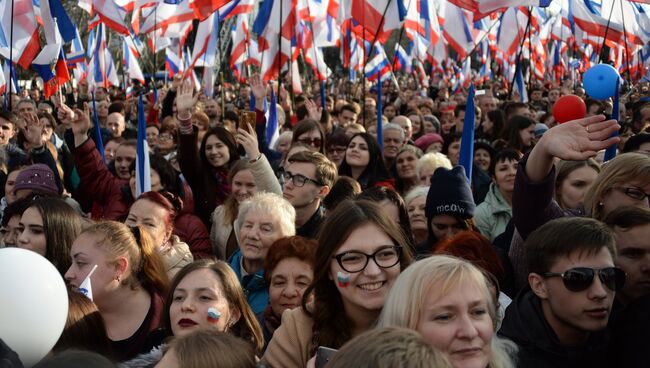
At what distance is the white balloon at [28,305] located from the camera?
94.6 inches

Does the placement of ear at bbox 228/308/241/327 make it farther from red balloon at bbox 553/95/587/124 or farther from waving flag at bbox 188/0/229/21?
waving flag at bbox 188/0/229/21

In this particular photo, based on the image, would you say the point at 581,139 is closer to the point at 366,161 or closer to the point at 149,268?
the point at 149,268

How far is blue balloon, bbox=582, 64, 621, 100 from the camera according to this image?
5.98 m

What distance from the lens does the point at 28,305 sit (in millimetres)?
2426

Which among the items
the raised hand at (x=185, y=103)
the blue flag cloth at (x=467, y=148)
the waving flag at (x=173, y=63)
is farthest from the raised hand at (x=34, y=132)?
the waving flag at (x=173, y=63)

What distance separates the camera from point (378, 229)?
322cm

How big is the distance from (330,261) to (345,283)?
4.6 inches

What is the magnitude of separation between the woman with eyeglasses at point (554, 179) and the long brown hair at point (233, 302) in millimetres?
1162

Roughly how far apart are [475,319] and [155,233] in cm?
264

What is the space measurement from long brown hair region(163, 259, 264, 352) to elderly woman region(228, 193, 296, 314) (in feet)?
2.78

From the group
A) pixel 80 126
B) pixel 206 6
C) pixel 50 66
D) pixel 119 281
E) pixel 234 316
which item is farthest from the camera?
pixel 50 66

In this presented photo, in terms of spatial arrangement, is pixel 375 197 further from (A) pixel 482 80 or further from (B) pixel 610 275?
(A) pixel 482 80

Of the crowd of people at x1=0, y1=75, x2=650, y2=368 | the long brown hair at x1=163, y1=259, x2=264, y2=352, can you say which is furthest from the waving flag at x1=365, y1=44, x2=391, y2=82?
the long brown hair at x1=163, y1=259, x2=264, y2=352

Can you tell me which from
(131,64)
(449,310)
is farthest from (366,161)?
(131,64)
